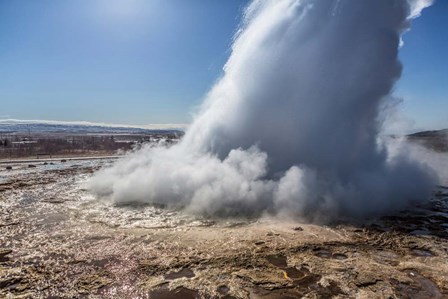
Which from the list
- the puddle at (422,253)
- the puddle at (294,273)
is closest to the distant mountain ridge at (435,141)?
the puddle at (422,253)

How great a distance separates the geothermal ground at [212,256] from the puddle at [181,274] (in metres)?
0.02

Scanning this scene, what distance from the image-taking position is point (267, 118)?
1588cm

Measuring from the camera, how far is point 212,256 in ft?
23.8

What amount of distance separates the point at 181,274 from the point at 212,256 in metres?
1.04

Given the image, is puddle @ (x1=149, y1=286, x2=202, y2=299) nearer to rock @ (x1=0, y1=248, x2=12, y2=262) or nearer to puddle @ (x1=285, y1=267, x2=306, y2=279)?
puddle @ (x1=285, y1=267, x2=306, y2=279)

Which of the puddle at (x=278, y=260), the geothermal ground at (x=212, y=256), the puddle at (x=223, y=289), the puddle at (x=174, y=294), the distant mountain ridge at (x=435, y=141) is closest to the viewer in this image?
the puddle at (x=174, y=294)

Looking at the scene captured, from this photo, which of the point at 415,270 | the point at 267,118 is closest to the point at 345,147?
the point at 267,118

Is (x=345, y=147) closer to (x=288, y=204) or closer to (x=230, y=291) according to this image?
(x=288, y=204)

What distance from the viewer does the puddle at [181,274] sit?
6.30 m

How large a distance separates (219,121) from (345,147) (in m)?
6.56

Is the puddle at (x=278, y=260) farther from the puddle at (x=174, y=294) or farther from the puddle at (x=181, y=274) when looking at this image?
the puddle at (x=174, y=294)

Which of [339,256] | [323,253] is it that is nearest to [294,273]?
[323,253]

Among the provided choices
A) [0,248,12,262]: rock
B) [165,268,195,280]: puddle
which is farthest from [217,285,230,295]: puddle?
[0,248,12,262]: rock

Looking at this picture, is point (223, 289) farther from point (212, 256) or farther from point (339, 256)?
point (339, 256)
